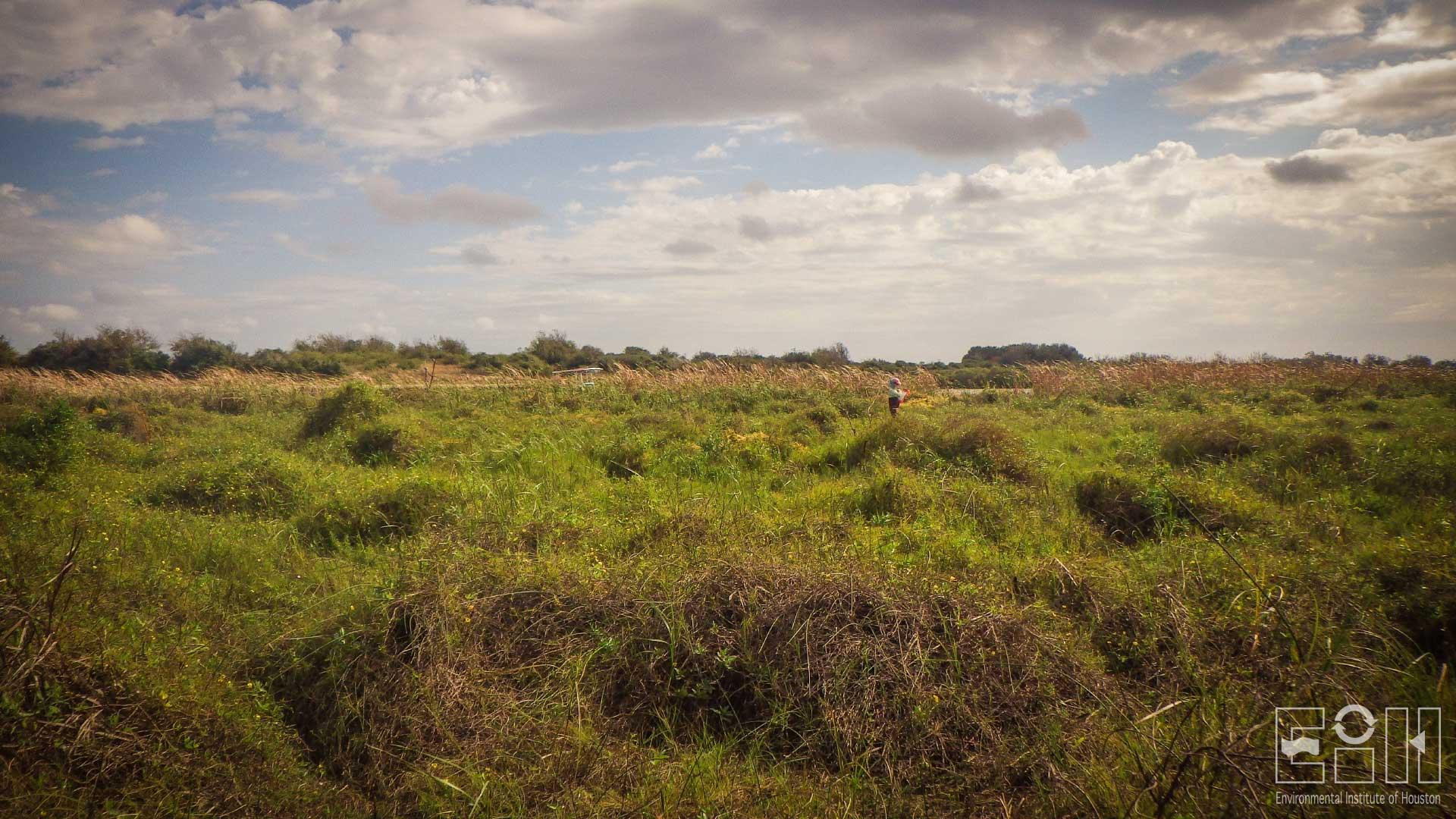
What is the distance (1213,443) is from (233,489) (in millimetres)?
12332

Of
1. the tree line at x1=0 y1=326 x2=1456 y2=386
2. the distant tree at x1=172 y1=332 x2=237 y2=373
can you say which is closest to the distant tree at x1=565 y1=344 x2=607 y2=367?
the tree line at x1=0 y1=326 x2=1456 y2=386

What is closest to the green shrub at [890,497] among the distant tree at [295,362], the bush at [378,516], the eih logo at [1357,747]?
the eih logo at [1357,747]

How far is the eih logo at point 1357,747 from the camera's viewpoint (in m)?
2.64

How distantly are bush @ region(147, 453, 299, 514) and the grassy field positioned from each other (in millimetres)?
57

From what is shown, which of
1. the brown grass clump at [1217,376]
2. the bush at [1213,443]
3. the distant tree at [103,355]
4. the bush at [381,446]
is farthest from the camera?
the distant tree at [103,355]

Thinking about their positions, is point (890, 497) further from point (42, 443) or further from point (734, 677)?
point (42, 443)

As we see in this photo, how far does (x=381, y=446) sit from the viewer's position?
1129 centimetres

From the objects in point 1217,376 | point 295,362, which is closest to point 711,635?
point 1217,376

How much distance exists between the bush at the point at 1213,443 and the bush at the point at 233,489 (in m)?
11.2

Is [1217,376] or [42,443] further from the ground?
[1217,376]

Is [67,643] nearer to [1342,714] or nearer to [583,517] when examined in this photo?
[583,517]

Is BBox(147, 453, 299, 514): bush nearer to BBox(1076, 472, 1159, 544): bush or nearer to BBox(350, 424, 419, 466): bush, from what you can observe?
BBox(350, 424, 419, 466): bush

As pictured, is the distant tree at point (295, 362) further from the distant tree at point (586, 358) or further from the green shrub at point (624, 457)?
the green shrub at point (624, 457)

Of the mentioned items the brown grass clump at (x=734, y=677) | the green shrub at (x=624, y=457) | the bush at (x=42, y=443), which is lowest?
the brown grass clump at (x=734, y=677)
